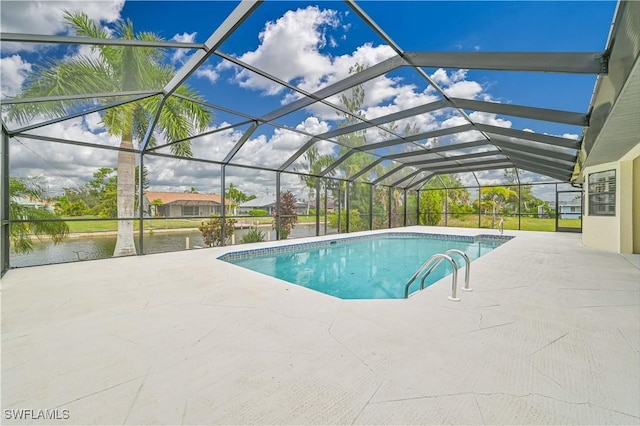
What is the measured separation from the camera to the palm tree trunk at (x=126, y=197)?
8953 millimetres

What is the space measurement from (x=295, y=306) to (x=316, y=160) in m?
7.38

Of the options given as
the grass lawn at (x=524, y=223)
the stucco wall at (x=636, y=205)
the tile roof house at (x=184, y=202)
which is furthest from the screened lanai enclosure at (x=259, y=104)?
the grass lawn at (x=524, y=223)

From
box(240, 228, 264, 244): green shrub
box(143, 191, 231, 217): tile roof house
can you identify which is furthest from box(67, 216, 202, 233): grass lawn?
box(240, 228, 264, 244): green shrub

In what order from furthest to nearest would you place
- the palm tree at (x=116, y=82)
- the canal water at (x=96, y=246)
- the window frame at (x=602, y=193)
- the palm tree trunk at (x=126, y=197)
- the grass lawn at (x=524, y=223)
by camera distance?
the grass lawn at (x=524, y=223) → the palm tree trunk at (x=126, y=197) → the window frame at (x=602, y=193) → the canal water at (x=96, y=246) → the palm tree at (x=116, y=82)

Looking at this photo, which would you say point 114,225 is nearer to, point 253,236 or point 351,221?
point 253,236

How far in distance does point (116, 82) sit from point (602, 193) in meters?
12.0

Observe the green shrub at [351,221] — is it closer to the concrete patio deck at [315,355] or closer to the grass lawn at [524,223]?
the grass lawn at [524,223]

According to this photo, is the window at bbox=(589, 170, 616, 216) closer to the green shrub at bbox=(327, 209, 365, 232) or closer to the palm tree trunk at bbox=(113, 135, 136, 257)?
the green shrub at bbox=(327, 209, 365, 232)

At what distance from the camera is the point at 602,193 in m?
7.82

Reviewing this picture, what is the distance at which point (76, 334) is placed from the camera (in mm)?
2543

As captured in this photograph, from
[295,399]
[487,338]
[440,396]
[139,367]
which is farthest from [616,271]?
[139,367]

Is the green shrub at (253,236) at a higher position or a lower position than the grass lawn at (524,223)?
lower

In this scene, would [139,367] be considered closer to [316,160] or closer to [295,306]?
[295,306]

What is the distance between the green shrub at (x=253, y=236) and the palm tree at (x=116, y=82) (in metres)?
3.69
